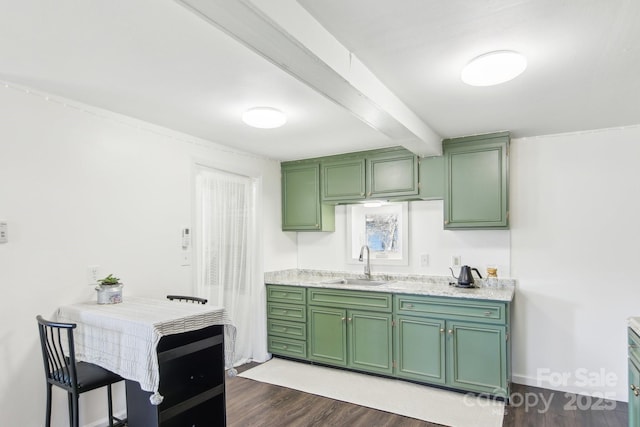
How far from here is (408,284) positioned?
146 inches

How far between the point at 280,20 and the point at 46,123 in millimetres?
1888

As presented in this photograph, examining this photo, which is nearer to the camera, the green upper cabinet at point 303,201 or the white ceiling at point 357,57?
the white ceiling at point 357,57

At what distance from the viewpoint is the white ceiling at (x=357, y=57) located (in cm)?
152

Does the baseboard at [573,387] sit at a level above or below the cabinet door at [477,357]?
below

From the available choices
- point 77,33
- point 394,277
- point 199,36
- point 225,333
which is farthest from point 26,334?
point 394,277

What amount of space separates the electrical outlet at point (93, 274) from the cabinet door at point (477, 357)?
2713 millimetres

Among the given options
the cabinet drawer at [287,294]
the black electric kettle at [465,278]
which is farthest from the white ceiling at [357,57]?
the cabinet drawer at [287,294]

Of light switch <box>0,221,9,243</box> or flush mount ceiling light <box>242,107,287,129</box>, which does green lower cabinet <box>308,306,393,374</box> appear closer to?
flush mount ceiling light <box>242,107,287,129</box>

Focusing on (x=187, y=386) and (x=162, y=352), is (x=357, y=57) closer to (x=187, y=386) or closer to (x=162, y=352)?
(x=162, y=352)

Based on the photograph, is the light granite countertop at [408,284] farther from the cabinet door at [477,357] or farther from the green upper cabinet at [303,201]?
the green upper cabinet at [303,201]

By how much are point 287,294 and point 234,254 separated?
706mm

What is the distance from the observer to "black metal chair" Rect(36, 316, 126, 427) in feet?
6.64

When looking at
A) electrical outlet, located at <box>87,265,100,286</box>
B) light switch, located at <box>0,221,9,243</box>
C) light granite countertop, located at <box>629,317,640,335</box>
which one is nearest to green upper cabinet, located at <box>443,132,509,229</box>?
light granite countertop, located at <box>629,317,640,335</box>

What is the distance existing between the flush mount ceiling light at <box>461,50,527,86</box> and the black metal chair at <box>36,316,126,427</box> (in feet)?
7.96
